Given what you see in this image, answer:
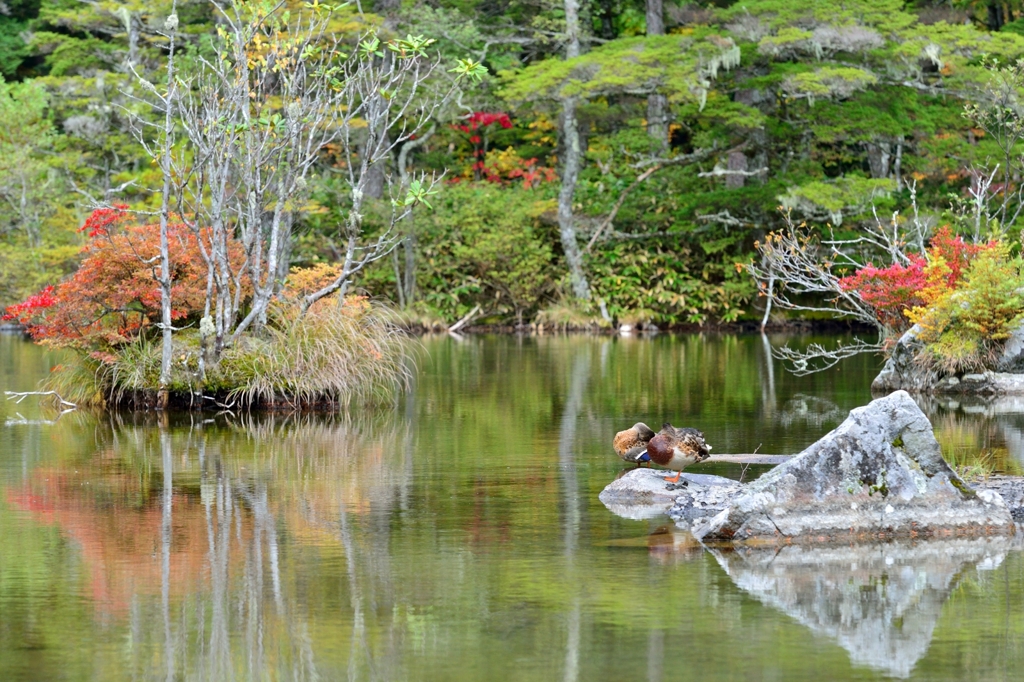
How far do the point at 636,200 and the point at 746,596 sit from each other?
29842mm

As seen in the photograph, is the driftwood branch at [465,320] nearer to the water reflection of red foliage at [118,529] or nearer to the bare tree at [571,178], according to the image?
the bare tree at [571,178]

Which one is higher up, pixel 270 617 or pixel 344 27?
pixel 344 27

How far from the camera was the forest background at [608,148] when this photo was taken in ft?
103

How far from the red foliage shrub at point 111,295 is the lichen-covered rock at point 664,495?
7891 millimetres

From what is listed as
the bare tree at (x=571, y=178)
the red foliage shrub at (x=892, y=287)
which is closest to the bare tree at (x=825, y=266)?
the red foliage shrub at (x=892, y=287)

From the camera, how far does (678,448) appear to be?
35.9 ft

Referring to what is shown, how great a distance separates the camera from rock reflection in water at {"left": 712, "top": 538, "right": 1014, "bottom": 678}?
6.70m

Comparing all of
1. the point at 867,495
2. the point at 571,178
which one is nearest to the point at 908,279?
the point at 867,495

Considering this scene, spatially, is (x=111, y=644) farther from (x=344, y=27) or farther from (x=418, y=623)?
(x=344, y=27)

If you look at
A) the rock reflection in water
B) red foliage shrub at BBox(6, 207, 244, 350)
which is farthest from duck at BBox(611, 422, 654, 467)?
red foliage shrub at BBox(6, 207, 244, 350)

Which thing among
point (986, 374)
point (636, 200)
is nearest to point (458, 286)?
point (636, 200)

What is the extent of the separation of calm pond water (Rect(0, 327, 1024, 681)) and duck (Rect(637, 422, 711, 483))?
0.61 meters

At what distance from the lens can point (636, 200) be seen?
36.8 m

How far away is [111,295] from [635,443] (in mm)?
7678
